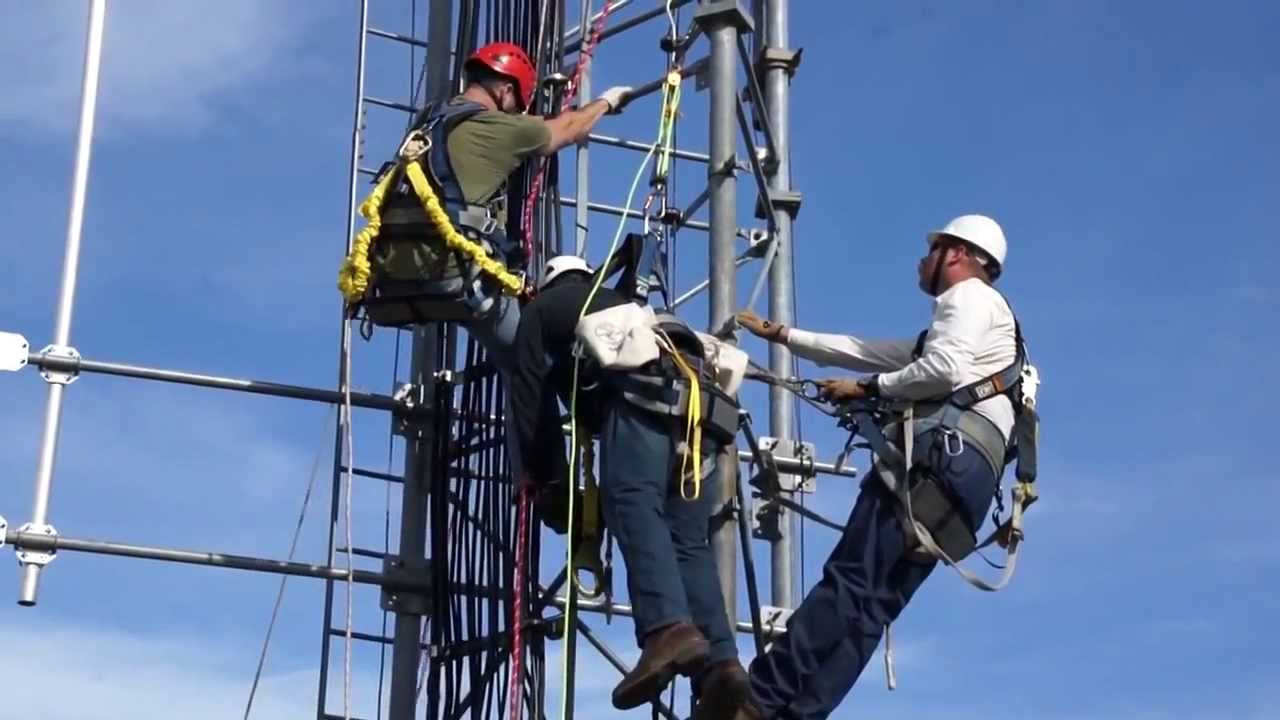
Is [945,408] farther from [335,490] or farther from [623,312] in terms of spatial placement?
[335,490]

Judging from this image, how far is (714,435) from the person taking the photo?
742cm

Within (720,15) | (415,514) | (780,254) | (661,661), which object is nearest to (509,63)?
(720,15)

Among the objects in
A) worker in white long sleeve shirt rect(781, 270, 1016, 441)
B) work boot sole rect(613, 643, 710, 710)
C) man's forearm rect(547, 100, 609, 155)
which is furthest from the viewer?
man's forearm rect(547, 100, 609, 155)

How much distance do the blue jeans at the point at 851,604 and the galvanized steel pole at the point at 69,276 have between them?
305 centimetres

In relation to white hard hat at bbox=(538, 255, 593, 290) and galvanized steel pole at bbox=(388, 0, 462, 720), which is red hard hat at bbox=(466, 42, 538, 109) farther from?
galvanized steel pole at bbox=(388, 0, 462, 720)

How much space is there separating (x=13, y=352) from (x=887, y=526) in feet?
12.2

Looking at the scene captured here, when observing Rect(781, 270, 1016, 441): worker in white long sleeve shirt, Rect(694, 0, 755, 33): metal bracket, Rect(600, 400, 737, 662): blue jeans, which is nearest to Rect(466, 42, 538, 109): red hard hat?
Rect(694, 0, 755, 33): metal bracket

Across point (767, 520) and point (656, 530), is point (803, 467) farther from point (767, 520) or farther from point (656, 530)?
point (656, 530)

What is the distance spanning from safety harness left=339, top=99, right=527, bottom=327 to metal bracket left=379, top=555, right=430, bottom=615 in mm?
1659

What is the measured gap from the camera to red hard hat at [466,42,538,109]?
8.36 meters

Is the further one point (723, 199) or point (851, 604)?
point (723, 199)

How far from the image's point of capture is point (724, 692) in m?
6.86

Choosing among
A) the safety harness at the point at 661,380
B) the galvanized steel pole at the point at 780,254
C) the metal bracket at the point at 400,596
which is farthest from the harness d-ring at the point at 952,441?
the metal bracket at the point at 400,596

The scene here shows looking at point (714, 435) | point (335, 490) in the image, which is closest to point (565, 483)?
point (714, 435)
